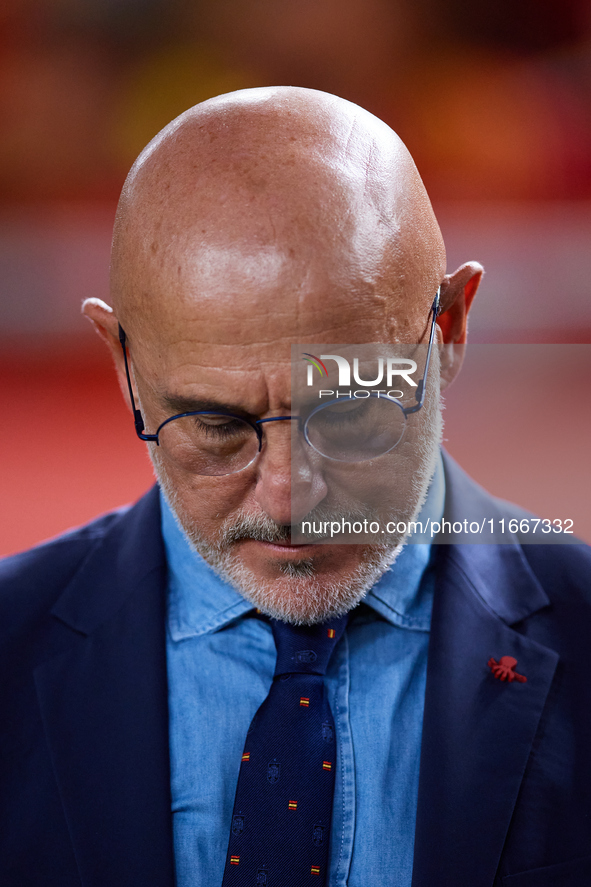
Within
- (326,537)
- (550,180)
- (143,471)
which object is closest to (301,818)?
(326,537)

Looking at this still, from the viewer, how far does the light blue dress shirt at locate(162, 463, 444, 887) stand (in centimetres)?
106

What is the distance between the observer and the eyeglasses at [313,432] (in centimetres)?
102

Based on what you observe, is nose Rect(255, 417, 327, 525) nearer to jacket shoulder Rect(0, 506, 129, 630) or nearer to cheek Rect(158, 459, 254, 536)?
cheek Rect(158, 459, 254, 536)

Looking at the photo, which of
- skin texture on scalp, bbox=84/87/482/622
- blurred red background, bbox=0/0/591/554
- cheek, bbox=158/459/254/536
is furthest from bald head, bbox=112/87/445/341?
blurred red background, bbox=0/0/591/554

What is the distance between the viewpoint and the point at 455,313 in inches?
48.3

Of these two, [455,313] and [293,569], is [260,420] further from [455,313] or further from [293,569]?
[455,313]

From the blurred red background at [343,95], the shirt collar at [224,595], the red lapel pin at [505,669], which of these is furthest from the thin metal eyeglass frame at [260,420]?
the blurred red background at [343,95]

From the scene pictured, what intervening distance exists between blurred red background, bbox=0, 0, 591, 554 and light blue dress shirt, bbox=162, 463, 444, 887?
95cm

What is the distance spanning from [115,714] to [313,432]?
0.56 m

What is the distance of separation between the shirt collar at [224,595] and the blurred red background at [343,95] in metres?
0.87

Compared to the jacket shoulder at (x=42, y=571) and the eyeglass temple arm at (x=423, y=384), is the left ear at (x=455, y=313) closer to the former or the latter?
the eyeglass temple arm at (x=423, y=384)

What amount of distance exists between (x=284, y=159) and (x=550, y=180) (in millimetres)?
1854

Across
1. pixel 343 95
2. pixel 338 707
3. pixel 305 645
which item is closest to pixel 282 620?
pixel 305 645

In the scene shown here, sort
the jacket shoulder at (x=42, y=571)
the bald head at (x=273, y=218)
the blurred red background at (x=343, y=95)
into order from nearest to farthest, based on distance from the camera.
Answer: the bald head at (x=273, y=218), the jacket shoulder at (x=42, y=571), the blurred red background at (x=343, y=95)
